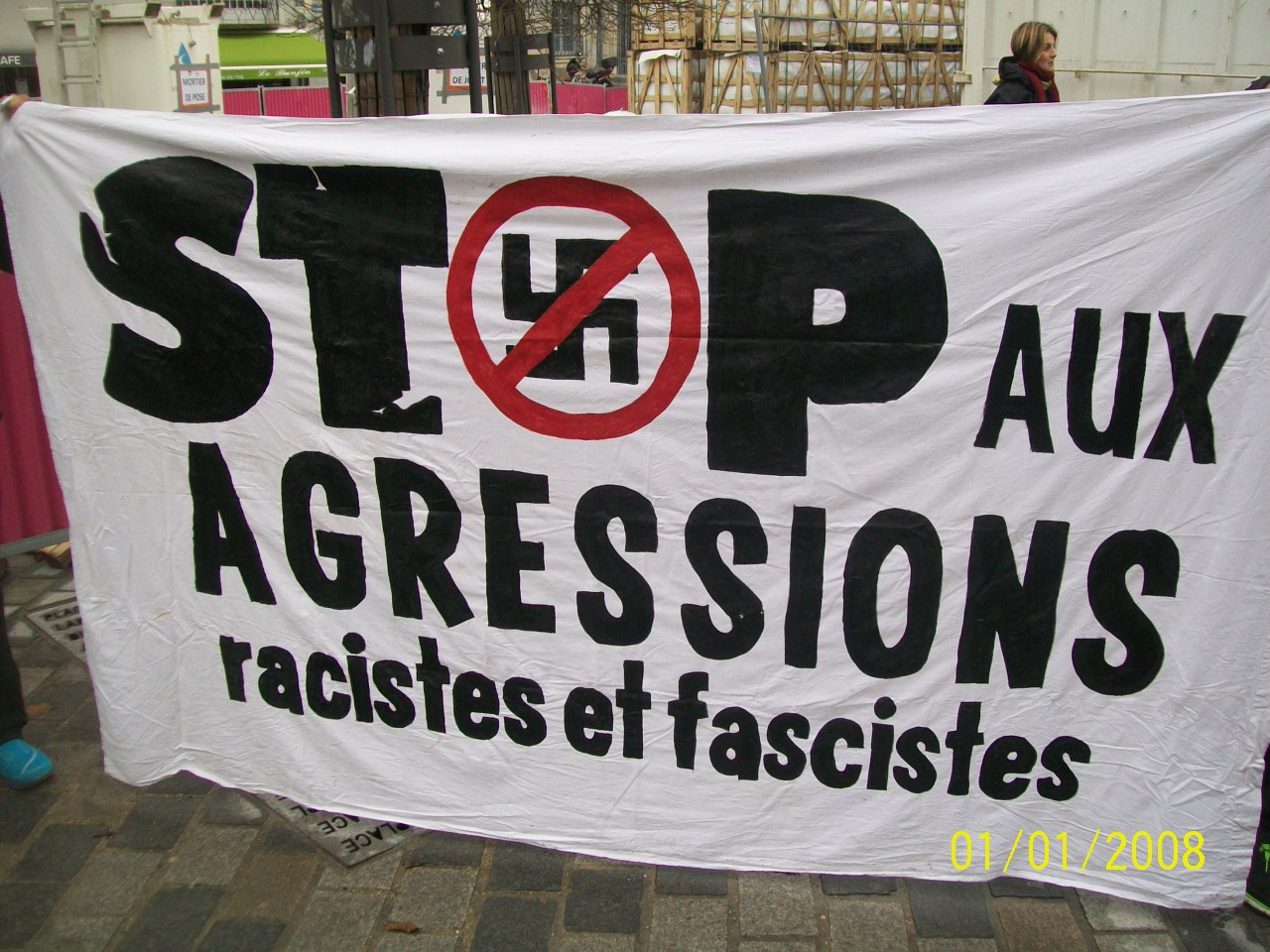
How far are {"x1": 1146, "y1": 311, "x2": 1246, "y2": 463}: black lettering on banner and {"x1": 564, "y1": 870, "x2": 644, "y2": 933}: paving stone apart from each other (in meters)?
1.58

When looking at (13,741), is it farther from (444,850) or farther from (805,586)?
(805,586)

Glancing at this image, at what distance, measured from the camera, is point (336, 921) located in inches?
109

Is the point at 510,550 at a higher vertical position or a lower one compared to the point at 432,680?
higher

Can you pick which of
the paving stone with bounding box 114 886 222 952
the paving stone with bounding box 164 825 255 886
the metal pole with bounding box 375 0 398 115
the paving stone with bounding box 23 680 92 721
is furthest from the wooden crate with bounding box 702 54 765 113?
the paving stone with bounding box 114 886 222 952

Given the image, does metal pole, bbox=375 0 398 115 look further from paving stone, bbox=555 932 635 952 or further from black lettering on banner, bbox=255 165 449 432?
paving stone, bbox=555 932 635 952

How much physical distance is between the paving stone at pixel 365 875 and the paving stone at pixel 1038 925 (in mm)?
1492

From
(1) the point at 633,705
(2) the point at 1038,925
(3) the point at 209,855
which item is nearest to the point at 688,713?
(1) the point at 633,705

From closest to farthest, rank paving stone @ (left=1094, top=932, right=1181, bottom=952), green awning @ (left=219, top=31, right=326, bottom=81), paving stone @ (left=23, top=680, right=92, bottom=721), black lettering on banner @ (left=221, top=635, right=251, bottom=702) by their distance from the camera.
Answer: paving stone @ (left=1094, top=932, right=1181, bottom=952)
black lettering on banner @ (left=221, top=635, right=251, bottom=702)
paving stone @ (left=23, top=680, right=92, bottom=721)
green awning @ (left=219, top=31, right=326, bottom=81)

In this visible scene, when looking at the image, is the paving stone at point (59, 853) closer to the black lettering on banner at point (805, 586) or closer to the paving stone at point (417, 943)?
the paving stone at point (417, 943)

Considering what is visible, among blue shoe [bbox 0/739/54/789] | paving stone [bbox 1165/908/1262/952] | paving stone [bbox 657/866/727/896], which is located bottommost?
paving stone [bbox 1165/908/1262/952]

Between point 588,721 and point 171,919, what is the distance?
43.9 inches

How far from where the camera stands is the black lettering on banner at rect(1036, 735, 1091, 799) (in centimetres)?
269

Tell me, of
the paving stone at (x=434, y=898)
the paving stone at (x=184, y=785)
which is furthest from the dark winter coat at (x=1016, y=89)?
the paving stone at (x=184, y=785)

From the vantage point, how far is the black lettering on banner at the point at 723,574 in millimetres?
2730
